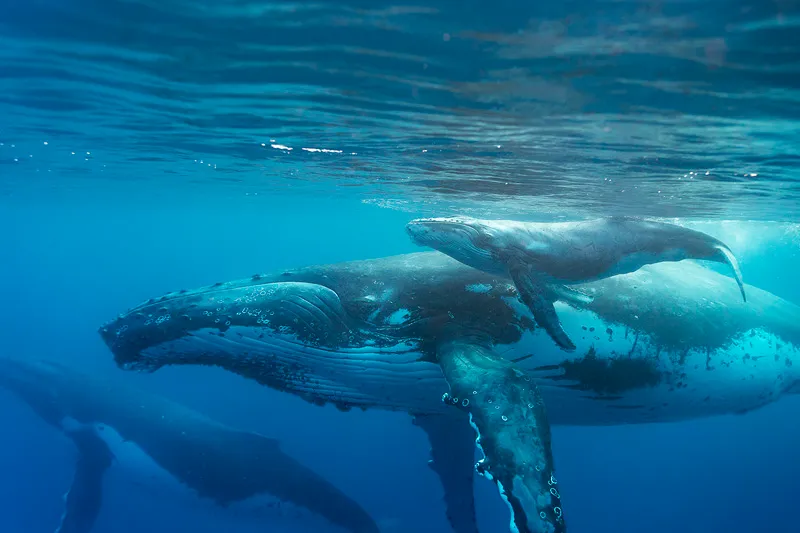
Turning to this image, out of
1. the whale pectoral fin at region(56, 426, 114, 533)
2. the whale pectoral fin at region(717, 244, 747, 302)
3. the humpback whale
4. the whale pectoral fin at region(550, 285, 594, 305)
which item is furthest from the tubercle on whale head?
the whale pectoral fin at region(56, 426, 114, 533)

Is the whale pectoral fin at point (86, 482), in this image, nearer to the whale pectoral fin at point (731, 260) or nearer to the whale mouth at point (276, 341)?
the whale mouth at point (276, 341)

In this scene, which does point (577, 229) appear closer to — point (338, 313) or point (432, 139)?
point (338, 313)

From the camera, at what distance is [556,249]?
700 centimetres

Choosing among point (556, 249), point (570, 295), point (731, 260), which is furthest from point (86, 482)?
point (731, 260)

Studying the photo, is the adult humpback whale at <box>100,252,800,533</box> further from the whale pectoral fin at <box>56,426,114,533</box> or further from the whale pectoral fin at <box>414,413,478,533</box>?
the whale pectoral fin at <box>56,426,114,533</box>

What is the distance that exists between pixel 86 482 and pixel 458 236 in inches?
642

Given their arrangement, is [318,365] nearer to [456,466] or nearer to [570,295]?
[570,295]

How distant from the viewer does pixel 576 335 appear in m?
7.41

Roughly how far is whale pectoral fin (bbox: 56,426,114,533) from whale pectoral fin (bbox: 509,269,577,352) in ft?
51.2

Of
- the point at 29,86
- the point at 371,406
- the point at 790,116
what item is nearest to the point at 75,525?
the point at 29,86

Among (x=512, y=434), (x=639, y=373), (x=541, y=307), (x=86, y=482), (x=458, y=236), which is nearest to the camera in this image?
(x=512, y=434)

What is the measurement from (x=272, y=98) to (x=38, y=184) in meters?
30.2

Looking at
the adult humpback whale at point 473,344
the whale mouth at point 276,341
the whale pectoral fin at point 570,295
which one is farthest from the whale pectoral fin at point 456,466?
the whale pectoral fin at point 570,295

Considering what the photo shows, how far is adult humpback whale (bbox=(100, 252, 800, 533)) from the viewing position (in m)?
6.43
